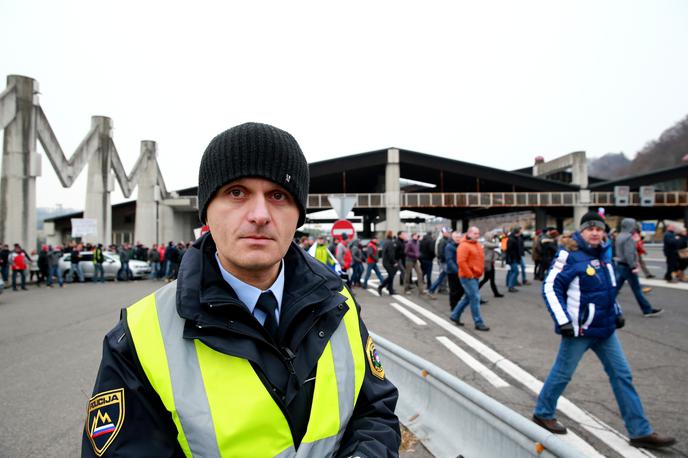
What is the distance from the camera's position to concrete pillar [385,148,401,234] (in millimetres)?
37094

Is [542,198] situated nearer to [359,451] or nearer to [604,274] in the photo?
[604,274]

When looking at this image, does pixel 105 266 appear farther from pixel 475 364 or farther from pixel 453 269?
pixel 475 364

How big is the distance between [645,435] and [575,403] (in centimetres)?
99

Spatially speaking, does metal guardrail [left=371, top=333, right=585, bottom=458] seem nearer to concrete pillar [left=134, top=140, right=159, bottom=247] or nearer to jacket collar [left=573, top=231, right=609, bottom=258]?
jacket collar [left=573, top=231, right=609, bottom=258]

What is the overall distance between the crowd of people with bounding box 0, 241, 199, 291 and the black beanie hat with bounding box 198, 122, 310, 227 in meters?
16.6

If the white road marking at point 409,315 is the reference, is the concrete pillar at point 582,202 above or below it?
above

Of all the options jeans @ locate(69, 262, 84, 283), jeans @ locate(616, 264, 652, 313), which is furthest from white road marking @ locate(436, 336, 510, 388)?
jeans @ locate(69, 262, 84, 283)

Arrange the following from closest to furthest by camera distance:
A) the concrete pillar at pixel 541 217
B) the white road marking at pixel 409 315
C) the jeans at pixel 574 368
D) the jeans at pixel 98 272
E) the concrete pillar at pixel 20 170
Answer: the jeans at pixel 574 368, the white road marking at pixel 409 315, the concrete pillar at pixel 20 170, the jeans at pixel 98 272, the concrete pillar at pixel 541 217

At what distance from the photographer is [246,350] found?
56.7 inches

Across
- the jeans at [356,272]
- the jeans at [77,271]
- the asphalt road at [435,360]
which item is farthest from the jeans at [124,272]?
the jeans at [356,272]

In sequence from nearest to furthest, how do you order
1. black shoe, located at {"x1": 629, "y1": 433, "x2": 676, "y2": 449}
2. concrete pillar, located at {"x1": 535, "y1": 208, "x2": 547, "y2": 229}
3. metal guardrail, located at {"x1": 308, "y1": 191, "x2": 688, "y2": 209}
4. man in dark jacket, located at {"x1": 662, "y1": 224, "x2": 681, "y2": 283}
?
black shoe, located at {"x1": 629, "y1": 433, "x2": 676, "y2": 449}, man in dark jacket, located at {"x1": 662, "y1": 224, "x2": 681, "y2": 283}, metal guardrail, located at {"x1": 308, "y1": 191, "x2": 688, "y2": 209}, concrete pillar, located at {"x1": 535, "y1": 208, "x2": 547, "y2": 229}

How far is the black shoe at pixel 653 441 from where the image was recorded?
3.58 metres

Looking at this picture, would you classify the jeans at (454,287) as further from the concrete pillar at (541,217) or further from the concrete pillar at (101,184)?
the concrete pillar at (541,217)

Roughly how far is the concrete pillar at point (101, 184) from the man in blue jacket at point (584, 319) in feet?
86.1
